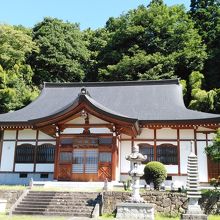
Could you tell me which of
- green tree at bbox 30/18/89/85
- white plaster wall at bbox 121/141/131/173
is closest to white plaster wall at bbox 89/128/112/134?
white plaster wall at bbox 121/141/131/173

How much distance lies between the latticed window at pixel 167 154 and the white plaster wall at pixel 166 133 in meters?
0.54

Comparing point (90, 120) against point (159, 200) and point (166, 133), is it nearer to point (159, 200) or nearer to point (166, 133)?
point (166, 133)

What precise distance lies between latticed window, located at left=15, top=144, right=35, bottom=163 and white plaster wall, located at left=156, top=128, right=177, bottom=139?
333 inches

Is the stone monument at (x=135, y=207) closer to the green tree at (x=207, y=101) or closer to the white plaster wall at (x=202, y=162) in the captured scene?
the white plaster wall at (x=202, y=162)

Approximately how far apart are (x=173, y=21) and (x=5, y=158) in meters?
32.2

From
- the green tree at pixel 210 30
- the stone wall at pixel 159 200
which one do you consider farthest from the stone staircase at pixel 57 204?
the green tree at pixel 210 30

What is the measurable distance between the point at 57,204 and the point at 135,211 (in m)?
4.05

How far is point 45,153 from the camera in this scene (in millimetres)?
22672

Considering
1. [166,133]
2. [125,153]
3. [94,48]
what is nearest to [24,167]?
[125,153]

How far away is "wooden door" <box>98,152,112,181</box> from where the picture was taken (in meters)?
20.0

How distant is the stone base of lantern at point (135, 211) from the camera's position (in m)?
13.4

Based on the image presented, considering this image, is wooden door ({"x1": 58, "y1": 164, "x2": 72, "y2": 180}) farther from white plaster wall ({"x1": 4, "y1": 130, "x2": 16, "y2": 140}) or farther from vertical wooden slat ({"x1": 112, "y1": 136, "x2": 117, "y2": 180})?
white plaster wall ({"x1": 4, "y1": 130, "x2": 16, "y2": 140})

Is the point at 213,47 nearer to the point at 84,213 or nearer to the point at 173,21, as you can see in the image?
the point at 173,21

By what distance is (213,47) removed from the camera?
4588cm
